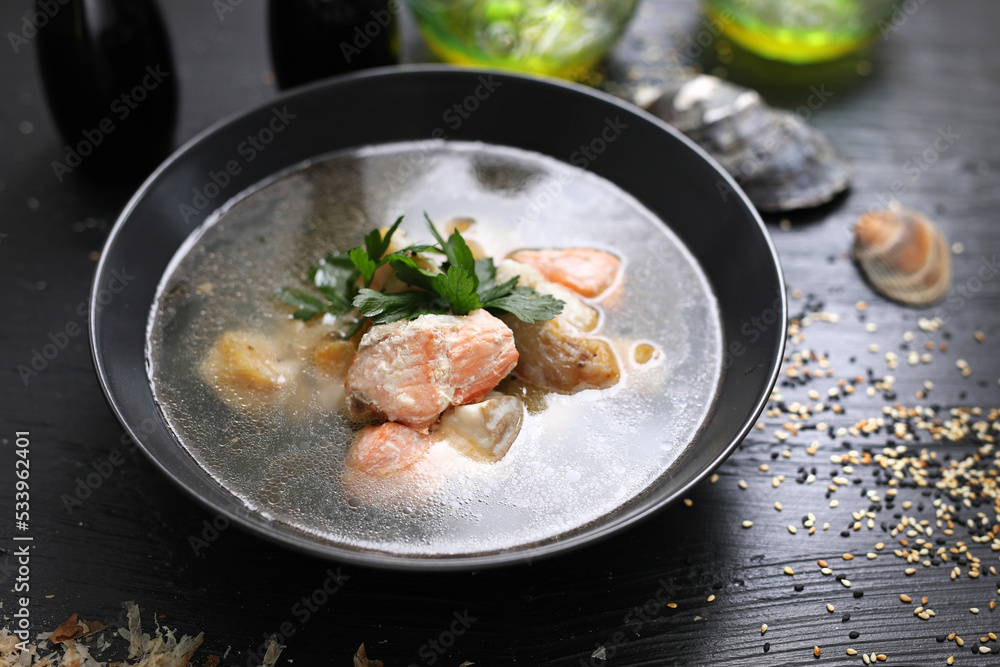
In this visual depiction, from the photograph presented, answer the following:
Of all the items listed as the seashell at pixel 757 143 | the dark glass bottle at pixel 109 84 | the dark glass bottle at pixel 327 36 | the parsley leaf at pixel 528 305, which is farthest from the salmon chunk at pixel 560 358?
the dark glass bottle at pixel 109 84

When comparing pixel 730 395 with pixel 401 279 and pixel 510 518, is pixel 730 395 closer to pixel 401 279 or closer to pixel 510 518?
pixel 510 518

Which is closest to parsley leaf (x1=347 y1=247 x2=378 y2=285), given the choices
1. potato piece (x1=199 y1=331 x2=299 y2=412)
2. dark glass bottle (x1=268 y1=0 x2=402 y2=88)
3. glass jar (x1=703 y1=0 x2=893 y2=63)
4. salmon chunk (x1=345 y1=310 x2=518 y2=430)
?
salmon chunk (x1=345 y1=310 x2=518 y2=430)

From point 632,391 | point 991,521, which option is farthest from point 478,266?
point 991,521

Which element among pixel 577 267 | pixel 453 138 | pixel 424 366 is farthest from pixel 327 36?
pixel 424 366

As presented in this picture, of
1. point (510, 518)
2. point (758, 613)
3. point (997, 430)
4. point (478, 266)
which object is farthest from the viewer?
point (997, 430)

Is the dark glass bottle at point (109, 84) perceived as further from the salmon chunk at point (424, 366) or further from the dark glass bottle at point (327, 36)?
the salmon chunk at point (424, 366)

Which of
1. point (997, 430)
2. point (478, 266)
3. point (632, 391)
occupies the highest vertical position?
point (478, 266)
